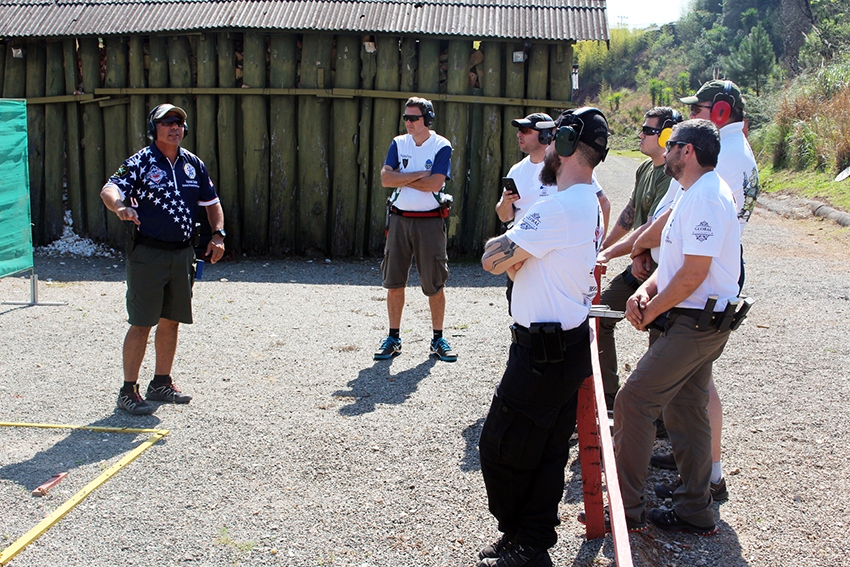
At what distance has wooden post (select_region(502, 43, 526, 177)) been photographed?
9969mm

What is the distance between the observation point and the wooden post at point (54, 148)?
34.9ft

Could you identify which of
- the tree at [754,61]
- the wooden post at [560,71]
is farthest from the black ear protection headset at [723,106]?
the tree at [754,61]

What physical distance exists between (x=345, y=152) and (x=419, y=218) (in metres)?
4.02

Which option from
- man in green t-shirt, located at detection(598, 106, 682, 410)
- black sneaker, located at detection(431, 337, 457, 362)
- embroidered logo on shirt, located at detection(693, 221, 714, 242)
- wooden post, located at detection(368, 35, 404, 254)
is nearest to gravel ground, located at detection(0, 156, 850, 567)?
black sneaker, located at detection(431, 337, 457, 362)

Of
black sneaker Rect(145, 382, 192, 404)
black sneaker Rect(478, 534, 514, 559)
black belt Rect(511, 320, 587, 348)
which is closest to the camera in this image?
black belt Rect(511, 320, 587, 348)

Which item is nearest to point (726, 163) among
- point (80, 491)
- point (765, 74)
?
point (80, 491)

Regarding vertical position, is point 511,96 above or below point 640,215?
above

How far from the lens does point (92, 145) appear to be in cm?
1070

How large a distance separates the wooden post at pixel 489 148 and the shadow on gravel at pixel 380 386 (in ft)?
13.6

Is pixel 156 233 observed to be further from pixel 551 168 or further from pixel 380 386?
pixel 551 168

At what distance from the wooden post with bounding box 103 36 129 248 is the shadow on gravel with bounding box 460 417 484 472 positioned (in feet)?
23.2

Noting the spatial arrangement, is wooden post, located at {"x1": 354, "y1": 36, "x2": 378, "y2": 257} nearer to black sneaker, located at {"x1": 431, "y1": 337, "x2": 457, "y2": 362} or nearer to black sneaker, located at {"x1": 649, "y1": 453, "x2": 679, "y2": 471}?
black sneaker, located at {"x1": 431, "y1": 337, "x2": 457, "y2": 362}

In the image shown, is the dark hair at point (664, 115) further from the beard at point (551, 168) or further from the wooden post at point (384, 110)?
the wooden post at point (384, 110)

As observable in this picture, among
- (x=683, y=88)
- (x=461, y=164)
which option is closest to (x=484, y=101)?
(x=461, y=164)
